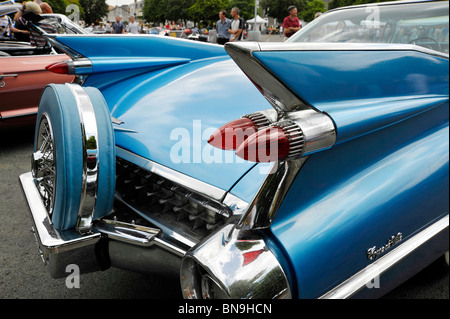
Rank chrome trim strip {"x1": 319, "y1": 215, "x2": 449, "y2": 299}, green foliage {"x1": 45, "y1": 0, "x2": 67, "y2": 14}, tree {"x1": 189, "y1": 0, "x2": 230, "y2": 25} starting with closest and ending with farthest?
1. chrome trim strip {"x1": 319, "y1": 215, "x2": 449, "y2": 299}
2. green foliage {"x1": 45, "y1": 0, "x2": 67, "y2": 14}
3. tree {"x1": 189, "y1": 0, "x2": 230, "y2": 25}

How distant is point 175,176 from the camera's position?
5.01ft

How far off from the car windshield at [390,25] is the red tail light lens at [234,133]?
1.12 metres

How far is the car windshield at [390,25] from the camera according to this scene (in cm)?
196

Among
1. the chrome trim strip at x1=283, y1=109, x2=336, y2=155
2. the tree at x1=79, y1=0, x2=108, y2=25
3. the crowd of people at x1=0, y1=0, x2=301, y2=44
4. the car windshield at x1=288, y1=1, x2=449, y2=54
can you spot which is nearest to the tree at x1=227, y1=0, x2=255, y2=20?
the tree at x1=79, y1=0, x2=108, y2=25

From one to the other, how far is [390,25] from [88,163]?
1825 mm

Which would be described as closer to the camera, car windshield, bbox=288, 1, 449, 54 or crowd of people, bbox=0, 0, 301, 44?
car windshield, bbox=288, 1, 449, 54

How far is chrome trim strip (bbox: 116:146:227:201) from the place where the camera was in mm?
1404

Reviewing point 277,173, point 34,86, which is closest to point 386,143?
point 277,173

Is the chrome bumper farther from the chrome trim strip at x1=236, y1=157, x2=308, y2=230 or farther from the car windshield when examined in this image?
the car windshield

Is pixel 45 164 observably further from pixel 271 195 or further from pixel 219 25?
pixel 219 25

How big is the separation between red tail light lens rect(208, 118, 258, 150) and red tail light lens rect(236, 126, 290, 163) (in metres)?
0.24

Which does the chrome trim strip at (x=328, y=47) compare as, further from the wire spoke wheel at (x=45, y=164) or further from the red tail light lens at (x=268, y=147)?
the wire spoke wheel at (x=45, y=164)

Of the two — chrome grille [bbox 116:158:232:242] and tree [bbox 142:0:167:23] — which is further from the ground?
tree [bbox 142:0:167:23]
